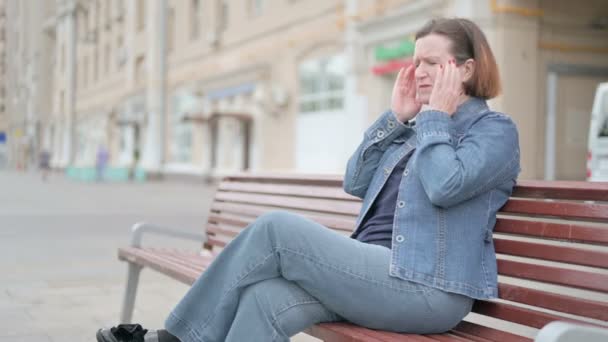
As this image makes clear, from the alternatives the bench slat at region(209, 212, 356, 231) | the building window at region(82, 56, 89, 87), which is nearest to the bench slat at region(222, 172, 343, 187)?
the bench slat at region(209, 212, 356, 231)

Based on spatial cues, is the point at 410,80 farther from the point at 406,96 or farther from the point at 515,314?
the point at 515,314

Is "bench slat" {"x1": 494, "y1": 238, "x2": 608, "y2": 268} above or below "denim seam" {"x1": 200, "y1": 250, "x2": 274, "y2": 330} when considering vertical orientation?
above

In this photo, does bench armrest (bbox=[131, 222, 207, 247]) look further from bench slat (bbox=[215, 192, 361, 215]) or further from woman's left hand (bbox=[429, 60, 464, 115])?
woman's left hand (bbox=[429, 60, 464, 115])

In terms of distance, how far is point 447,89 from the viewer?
262cm

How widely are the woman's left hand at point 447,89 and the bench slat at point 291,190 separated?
97 centimetres

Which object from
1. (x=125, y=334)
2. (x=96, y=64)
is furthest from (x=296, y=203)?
(x=96, y=64)

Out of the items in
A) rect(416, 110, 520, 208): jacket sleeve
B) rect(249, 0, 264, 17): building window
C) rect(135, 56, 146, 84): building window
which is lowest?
rect(416, 110, 520, 208): jacket sleeve

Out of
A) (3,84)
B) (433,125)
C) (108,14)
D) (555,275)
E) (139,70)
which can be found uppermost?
(108,14)

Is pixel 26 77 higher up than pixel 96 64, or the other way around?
pixel 26 77

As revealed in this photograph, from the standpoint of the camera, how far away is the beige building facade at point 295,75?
51.3ft

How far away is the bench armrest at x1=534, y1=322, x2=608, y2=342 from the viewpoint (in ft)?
6.09

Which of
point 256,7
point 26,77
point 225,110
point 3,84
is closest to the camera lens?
point 225,110

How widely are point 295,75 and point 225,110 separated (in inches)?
146

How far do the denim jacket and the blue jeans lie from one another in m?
0.06
